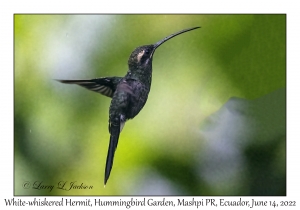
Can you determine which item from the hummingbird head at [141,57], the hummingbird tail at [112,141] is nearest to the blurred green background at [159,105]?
the hummingbird tail at [112,141]

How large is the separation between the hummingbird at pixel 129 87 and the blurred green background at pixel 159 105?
10.3 inches

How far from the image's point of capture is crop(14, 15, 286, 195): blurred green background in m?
3.34

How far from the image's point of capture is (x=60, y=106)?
337cm

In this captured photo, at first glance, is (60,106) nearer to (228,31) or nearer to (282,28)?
(228,31)

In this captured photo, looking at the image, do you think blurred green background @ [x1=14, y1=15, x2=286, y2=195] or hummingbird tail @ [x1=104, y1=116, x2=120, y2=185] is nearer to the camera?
hummingbird tail @ [x1=104, y1=116, x2=120, y2=185]

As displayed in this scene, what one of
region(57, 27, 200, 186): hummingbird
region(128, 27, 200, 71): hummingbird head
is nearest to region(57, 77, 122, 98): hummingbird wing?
region(57, 27, 200, 186): hummingbird

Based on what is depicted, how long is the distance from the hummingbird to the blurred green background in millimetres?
261

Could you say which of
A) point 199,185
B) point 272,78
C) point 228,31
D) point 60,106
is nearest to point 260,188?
point 199,185

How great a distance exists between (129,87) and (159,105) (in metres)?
0.43

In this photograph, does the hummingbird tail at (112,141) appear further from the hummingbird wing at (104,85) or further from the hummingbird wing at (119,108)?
the hummingbird wing at (104,85)

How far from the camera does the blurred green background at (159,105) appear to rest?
334cm

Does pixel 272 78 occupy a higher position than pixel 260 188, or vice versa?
pixel 272 78

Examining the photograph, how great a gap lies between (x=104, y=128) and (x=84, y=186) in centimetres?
44

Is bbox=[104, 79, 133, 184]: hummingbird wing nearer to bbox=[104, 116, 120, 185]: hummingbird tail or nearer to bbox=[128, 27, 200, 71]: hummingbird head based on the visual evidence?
bbox=[104, 116, 120, 185]: hummingbird tail
